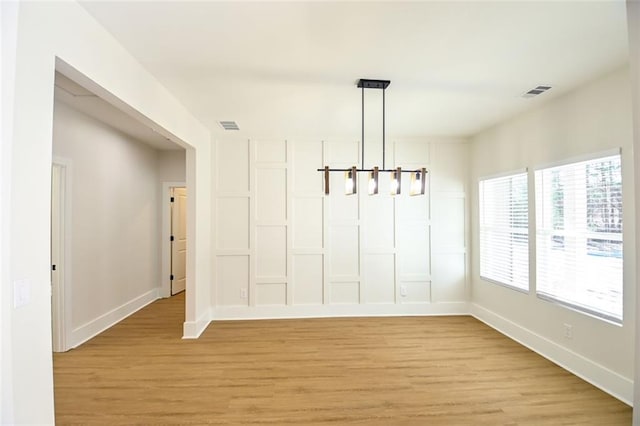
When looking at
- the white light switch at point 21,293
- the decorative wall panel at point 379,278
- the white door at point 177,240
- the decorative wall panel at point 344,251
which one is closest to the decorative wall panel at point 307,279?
the decorative wall panel at point 344,251

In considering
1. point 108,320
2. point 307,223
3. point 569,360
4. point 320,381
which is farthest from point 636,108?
point 108,320

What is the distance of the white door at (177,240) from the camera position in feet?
19.1

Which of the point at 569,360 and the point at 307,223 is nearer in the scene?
the point at 569,360

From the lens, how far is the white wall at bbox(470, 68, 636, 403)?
2.40m

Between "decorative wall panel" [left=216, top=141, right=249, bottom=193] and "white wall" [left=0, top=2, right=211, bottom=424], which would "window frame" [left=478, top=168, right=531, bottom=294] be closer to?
"decorative wall panel" [left=216, top=141, right=249, bottom=193]

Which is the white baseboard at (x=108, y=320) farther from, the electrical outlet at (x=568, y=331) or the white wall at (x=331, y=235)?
the electrical outlet at (x=568, y=331)

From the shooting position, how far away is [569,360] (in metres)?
2.93

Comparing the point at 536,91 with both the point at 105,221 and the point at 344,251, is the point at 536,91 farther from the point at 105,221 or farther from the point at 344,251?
the point at 105,221

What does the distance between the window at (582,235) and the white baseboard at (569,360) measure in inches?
18.4

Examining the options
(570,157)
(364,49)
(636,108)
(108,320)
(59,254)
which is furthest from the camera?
(108,320)

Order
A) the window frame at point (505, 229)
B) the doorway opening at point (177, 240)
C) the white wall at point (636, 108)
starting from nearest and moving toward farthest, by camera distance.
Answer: the white wall at point (636, 108) → the window frame at point (505, 229) → the doorway opening at point (177, 240)

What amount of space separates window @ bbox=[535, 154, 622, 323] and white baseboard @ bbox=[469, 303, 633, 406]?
47 cm

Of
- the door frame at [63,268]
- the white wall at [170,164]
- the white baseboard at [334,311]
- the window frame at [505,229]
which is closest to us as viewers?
the door frame at [63,268]

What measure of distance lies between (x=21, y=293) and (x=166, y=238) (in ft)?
15.2
